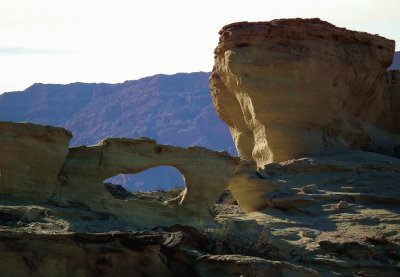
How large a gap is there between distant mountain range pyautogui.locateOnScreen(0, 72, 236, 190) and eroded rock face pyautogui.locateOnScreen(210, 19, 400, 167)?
76808 mm

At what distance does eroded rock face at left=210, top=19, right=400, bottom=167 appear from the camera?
91.8ft

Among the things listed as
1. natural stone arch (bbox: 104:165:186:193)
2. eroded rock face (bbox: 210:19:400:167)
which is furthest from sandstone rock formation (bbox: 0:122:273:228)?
natural stone arch (bbox: 104:165:186:193)

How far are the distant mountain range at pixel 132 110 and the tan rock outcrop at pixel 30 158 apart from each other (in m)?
86.2

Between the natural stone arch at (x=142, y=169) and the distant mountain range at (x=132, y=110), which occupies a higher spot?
the distant mountain range at (x=132, y=110)

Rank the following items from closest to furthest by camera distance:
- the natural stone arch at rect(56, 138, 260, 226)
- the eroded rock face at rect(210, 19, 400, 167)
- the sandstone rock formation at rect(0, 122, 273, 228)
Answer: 1. the sandstone rock formation at rect(0, 122, 273, 228)
2. the natural stone arch at rect(56, 138, 260, 226)
3. the eroded rock face at rect(210, 19, 400, 167)

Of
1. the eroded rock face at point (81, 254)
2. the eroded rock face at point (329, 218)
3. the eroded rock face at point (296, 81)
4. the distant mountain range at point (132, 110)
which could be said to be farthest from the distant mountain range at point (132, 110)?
the eroded rock face at point (81, 254)

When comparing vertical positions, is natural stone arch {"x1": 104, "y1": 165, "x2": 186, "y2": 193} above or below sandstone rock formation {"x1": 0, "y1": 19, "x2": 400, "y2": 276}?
below

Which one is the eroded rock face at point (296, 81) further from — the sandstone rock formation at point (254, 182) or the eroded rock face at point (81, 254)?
the eroded rock face at point (81, 254)

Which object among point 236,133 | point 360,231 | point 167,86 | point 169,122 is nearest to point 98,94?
point 167,86

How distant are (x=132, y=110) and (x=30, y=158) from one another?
10972cm

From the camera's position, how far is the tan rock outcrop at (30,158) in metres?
18.5

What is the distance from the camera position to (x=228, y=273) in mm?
15930

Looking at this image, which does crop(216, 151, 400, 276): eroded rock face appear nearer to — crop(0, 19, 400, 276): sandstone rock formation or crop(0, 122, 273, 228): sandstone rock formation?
crop(0, 19, 400, 276): sandstone rock formation

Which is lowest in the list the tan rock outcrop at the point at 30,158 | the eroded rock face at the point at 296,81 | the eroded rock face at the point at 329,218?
the eroded rock face at the point at 329,218
